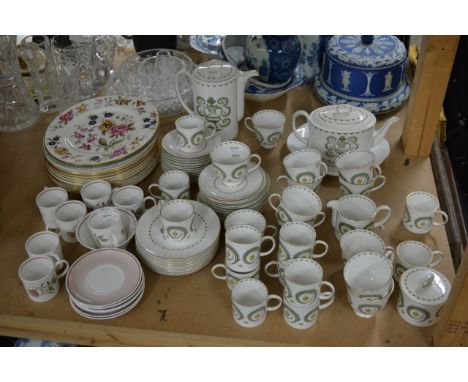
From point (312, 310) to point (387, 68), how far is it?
777 millimetres

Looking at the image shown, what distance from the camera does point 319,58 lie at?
1676 millimetres

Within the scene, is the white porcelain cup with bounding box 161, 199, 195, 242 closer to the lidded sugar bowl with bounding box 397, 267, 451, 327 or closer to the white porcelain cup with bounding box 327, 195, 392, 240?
the white porcelain cup with bounding box 327, 195, 392, 240

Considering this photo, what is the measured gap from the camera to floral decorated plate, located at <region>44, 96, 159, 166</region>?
1313 mm

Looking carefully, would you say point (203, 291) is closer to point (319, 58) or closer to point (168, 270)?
point (168, 270)

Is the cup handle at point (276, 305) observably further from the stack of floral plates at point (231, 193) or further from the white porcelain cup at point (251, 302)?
the stack of floral plates at point (231, 193)

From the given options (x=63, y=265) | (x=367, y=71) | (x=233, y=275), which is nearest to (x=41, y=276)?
(x=63, y=265)

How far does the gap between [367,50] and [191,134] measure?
0.57 metres

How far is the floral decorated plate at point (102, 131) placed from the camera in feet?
4.31

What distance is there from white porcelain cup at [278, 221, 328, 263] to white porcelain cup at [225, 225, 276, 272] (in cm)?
4

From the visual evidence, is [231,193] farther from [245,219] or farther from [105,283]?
[105,283]

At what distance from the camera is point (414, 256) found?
1.13 meters

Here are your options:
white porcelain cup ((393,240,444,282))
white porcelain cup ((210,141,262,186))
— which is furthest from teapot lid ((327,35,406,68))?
white porcelain cup ((393,240,444,282))

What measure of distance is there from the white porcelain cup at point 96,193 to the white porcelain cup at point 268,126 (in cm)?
41

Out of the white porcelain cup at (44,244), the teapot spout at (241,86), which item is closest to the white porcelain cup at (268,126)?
the teapot spout at (241,86)
